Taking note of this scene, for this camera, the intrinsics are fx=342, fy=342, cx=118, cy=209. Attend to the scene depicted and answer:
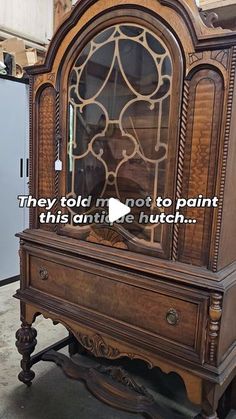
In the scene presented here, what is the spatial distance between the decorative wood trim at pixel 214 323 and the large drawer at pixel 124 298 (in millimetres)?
26

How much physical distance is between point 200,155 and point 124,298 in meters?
0.55

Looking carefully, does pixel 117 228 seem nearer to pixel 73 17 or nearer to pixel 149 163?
pixel 149 163

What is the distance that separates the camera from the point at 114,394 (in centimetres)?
140

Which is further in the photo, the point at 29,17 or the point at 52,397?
the point at 29,17

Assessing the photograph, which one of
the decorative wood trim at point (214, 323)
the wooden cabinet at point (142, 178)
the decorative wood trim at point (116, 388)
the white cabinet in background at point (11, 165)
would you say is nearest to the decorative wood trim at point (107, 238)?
the wooden cabinet at point (142, 178)

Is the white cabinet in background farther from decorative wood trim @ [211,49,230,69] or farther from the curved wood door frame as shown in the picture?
decorative wood trim @ [211,49,230,69]

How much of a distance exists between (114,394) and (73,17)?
1.45m

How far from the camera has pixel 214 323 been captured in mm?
995

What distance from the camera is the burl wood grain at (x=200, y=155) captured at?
96 cm

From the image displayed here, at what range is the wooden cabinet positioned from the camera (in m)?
0.98

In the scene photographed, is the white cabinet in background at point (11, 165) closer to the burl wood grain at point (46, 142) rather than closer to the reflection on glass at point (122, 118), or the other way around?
the burl wood grain at point (46, 142)

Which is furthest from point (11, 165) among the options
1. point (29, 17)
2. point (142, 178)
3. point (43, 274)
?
point (142, 178)

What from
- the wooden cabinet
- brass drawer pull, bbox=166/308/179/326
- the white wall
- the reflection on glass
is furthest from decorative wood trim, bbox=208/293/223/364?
the white wall

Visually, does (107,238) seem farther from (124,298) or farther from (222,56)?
(222,56)
